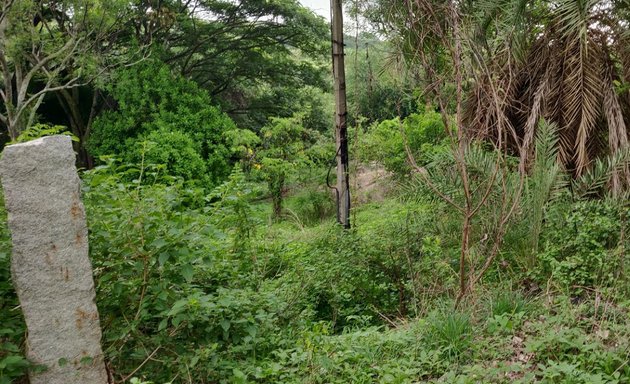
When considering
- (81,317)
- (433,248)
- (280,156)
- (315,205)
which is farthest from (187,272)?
(280,156)

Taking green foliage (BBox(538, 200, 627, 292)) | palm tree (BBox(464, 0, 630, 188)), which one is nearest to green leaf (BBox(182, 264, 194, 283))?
green foliage (BBox(538, 200, 627, 292))

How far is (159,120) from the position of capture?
1517 centimetres

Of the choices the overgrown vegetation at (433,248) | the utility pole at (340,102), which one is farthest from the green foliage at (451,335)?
the utility pole at (340,102)

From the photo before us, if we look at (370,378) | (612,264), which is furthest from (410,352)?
(612,264)

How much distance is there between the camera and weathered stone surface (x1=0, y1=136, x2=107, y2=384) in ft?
11.2

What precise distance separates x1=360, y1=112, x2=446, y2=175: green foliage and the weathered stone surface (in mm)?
10441

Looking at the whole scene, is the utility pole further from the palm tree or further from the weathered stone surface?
the weathered stone surface

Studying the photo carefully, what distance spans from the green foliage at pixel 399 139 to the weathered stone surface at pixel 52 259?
34.3 ft

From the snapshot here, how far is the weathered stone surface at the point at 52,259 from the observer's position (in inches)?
134

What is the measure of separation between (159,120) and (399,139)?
20.4 feet

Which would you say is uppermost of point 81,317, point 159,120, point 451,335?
point 159,120

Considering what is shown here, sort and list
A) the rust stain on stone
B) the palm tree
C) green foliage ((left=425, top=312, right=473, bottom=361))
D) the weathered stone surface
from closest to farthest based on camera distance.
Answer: the weathered stone surface, the rust stain on stone, green foliage ((left=425, top=312, right=473, bottom=361)), the palm tree

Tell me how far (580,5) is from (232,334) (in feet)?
19.2

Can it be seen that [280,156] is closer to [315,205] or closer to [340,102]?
[315,205]
